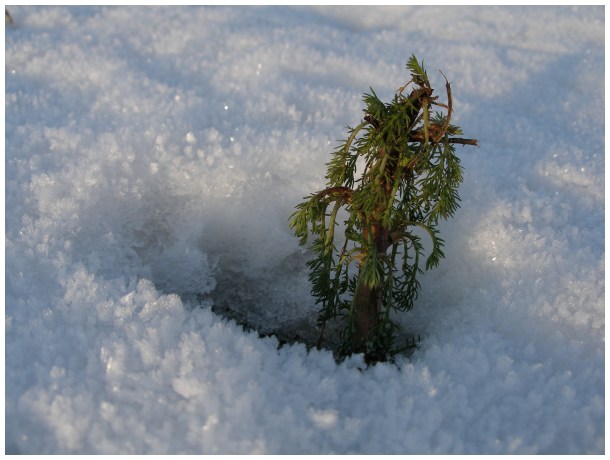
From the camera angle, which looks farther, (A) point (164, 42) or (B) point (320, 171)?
(A) point (164, 42)

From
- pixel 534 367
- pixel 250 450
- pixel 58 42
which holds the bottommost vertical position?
pixel 250 450

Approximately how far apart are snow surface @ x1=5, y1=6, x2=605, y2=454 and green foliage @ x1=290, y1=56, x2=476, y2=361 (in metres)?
0.23

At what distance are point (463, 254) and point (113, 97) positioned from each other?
2.50 meters

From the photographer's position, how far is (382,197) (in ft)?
7.20

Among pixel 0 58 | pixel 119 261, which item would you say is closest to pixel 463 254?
pixel 119 261

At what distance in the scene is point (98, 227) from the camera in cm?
285

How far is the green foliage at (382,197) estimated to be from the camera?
2.07 m

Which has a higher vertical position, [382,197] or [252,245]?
[382,197]

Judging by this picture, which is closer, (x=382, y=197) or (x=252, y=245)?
(x=382, y=197)

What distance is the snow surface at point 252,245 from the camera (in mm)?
2035

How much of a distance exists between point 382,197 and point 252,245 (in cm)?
108

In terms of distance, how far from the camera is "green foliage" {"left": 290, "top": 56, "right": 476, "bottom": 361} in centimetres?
207

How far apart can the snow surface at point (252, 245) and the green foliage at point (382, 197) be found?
0.23 metres

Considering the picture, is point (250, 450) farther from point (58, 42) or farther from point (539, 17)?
point (539, 17)
